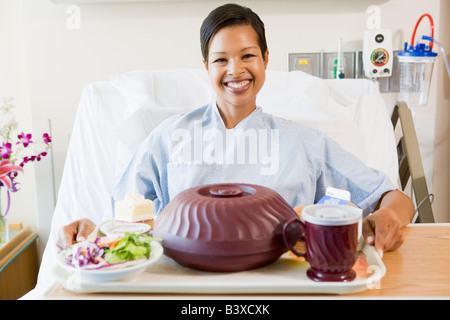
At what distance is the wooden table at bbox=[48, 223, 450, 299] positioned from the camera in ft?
2.32

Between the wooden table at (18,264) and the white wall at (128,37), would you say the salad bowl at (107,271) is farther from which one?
the white wall at (128,37)

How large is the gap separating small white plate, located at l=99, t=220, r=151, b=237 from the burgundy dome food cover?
0.35 ft

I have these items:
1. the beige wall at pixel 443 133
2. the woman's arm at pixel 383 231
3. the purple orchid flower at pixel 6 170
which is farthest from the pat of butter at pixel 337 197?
the beige wall at pixel 443 133

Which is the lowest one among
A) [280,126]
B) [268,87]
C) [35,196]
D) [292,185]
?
[35,196]

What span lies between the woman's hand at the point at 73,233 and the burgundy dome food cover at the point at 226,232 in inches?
12.3

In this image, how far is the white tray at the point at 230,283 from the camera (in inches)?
27.4

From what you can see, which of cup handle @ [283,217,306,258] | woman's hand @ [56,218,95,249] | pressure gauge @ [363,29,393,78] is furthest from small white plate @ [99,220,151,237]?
pressure gauge @ [363,29,393,78]

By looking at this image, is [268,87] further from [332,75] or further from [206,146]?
[206,146]

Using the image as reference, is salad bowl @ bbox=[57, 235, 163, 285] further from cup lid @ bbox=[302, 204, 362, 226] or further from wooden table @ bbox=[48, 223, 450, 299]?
cup lid @ bbox=[302, 204, 362, 226]

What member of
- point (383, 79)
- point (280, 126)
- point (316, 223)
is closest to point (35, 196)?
point (280, 126)

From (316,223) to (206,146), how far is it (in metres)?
0.70
